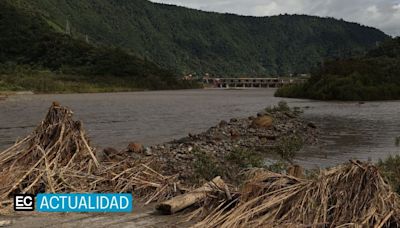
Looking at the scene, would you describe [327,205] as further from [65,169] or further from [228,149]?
[228,149]

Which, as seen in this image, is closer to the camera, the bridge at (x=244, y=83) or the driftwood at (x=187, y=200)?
the driftwood at (x=187, y=200)

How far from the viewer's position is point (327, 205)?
5.15m

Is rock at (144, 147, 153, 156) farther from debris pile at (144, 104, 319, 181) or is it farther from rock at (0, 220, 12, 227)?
rock at (0, 220, 12, 227)

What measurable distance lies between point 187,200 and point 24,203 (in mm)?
2207

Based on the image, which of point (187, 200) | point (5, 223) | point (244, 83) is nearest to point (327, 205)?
point (187, 200)

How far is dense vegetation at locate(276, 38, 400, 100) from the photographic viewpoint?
70812 millimetres

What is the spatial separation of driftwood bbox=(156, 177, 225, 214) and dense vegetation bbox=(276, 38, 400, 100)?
220ft

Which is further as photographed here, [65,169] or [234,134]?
[234,134]

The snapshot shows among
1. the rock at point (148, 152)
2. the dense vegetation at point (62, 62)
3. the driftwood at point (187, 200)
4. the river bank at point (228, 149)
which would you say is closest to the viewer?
the driftwood at point (187, 200)

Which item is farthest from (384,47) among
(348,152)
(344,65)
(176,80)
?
(348,152)

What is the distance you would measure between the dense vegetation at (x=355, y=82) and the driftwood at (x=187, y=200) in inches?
2640

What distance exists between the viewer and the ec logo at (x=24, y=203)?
6234 mm

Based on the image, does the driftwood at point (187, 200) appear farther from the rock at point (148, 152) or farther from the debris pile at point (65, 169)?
the rock at point (148, 152)

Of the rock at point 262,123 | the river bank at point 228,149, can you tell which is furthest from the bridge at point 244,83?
the rock at point 262,123
